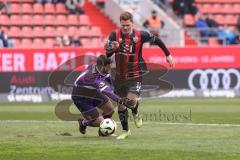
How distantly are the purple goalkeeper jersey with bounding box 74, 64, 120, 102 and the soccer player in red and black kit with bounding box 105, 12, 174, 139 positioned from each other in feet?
1.24

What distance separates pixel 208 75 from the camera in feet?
97.2

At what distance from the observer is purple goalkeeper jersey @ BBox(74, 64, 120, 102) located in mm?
13516

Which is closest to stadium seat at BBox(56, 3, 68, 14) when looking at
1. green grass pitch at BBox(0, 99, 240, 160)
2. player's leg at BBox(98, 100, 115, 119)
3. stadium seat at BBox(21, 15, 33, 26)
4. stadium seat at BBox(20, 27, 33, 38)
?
stadium seat at BBox(21, 15, 33, 26)

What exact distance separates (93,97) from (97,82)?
752 millimetres

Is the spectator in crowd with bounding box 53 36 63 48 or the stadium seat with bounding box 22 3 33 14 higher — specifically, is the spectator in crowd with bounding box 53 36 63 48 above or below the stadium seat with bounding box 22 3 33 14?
below

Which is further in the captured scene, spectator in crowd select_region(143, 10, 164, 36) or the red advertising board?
spectator in crowd select_region(143, 10, 164, 36)

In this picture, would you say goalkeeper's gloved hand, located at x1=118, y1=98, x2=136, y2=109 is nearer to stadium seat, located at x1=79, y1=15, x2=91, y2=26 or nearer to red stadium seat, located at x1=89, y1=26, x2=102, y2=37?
red stadium seat, located at x1=89, y1=26, x2=102, y2=37

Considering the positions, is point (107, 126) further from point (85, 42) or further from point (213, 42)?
point (213, 42)

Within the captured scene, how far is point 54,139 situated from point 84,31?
19.6 meters

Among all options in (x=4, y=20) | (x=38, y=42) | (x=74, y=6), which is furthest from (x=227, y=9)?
(x=4, y=20)

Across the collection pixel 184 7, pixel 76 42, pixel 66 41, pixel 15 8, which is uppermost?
pixel 15 8

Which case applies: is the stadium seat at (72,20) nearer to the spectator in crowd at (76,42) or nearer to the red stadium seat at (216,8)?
the spectator in crowd at (76,42)

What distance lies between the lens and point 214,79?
97.1ft

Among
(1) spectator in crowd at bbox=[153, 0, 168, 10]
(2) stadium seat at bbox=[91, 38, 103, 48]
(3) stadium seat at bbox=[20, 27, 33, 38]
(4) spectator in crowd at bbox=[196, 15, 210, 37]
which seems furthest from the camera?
(1) spectator in crowd at bbox=[153, 0, 168, 10]
